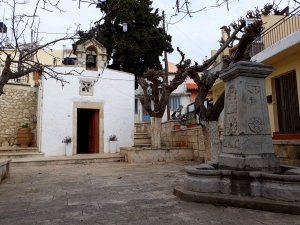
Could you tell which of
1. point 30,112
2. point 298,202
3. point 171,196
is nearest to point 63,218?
point 171,196

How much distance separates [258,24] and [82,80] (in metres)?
8.45

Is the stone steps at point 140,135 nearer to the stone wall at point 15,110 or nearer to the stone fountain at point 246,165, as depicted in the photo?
the stone wall at point 15,110

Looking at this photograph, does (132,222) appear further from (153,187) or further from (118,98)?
(118,98)

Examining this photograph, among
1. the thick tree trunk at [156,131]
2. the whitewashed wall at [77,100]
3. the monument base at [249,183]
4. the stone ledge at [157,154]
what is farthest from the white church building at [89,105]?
the monument base at [249,183]

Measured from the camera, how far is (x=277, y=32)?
28.4 feet

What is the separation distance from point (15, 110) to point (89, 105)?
13.6 ft

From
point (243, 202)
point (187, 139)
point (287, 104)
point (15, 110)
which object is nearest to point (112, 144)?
point (187, 139)

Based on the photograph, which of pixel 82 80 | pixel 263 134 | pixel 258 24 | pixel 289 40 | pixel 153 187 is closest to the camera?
pixel 263 134

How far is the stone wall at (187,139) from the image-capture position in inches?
344

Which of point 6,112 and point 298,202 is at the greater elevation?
point 6,112

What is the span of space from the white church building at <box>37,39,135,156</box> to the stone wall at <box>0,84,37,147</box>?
59.7 inches

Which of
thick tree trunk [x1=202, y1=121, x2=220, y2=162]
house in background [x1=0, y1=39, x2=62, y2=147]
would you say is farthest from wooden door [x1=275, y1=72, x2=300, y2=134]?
house in background [x1=0, y1=39, x2=62, y2=147]

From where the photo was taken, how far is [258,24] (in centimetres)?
481

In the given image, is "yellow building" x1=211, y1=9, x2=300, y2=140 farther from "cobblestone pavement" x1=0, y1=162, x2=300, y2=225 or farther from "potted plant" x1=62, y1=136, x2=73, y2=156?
"potted plant" x1=62, y1=136, x2=73, y2=156
